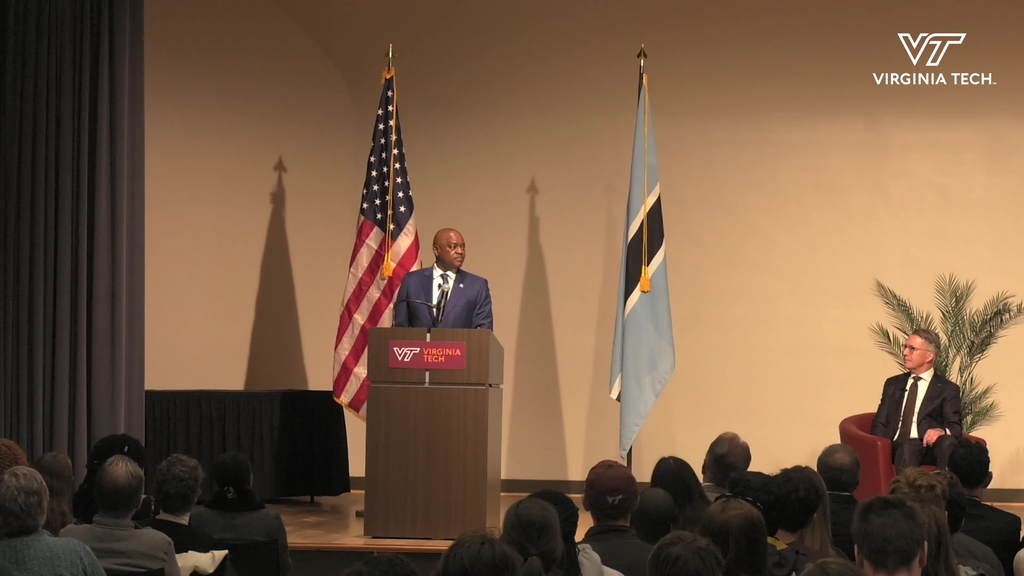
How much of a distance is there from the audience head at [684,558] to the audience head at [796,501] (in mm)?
830

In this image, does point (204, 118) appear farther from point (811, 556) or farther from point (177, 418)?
point (811, 556)

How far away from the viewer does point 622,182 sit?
8344 mm

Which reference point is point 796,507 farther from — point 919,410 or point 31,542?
point 919,410

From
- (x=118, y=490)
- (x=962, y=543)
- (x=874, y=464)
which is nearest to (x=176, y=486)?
(x=118, y=490)

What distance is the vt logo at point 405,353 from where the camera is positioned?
5.02m

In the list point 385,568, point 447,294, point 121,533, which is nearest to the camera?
point 385,568

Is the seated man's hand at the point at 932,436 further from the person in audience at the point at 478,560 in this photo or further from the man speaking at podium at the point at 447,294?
the person in audience at the point at 478,560

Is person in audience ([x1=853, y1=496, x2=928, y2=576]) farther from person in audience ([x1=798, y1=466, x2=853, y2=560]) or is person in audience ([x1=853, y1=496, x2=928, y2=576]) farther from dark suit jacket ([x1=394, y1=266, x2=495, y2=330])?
dark suit jacket ([x1=394, y1=266, x2=495, y2=330])

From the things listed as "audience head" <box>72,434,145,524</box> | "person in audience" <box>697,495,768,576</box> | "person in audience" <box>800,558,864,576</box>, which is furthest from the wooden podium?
"person in audience" <box>800,558,864,576</box>

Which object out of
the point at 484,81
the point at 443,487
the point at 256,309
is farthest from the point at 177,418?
the point at 484,81

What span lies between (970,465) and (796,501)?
4.16 feet

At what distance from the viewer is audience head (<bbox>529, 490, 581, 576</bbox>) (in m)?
2.92

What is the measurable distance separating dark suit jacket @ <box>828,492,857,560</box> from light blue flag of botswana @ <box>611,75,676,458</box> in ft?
10.1

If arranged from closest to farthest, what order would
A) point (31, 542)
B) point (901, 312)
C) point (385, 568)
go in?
1. point (385, 568)
2. point (31, 542)
3. point (901, 312)
